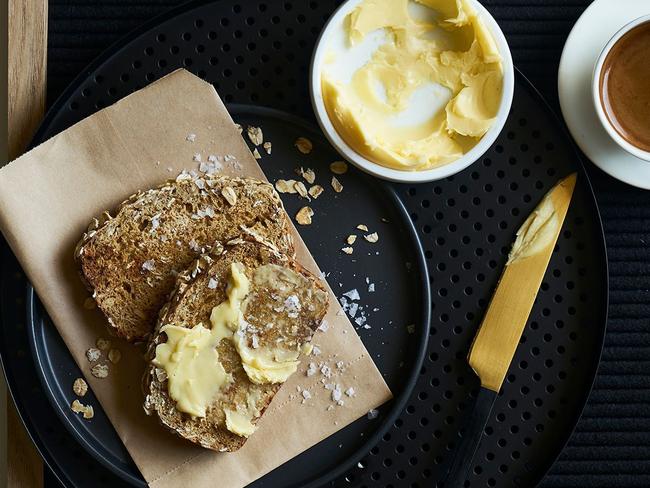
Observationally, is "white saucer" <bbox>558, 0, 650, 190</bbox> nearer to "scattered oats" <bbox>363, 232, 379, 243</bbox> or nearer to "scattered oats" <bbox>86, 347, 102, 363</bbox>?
"scattered oats" <bbox>363, 232, 379, 243</bbox>

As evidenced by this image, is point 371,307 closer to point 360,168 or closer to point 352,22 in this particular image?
point 360,168

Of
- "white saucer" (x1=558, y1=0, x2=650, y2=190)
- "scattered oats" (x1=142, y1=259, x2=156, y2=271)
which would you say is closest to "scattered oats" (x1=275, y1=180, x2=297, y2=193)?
"scattered oats" (x1=142, y1=259, x2=156, y2=271)

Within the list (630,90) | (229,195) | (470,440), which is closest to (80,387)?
(229,195)

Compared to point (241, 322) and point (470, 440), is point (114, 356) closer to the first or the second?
point (241, 322)

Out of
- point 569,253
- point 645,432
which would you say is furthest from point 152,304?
point 645,432

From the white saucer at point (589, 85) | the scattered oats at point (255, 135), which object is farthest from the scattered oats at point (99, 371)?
the white saucer at point (589, 85)

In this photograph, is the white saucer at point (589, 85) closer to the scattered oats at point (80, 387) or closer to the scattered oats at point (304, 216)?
the scattered oats at point (304, 216)
